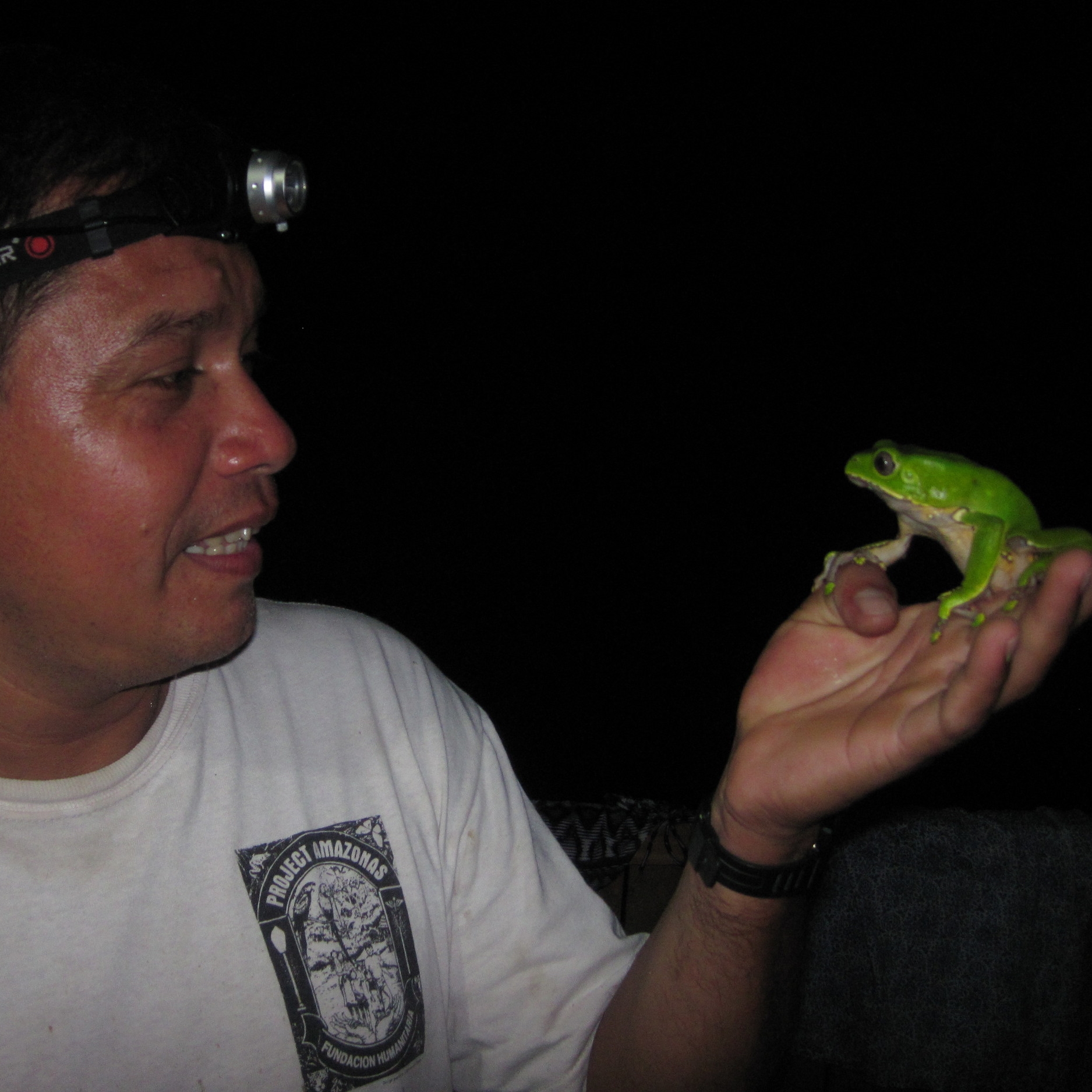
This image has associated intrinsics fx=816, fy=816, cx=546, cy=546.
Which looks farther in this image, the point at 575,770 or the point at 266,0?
the point at 575,770

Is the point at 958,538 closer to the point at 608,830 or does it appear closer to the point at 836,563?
the point at 836,563

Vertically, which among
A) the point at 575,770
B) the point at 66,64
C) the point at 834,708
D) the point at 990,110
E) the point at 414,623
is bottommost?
the point at 575,770

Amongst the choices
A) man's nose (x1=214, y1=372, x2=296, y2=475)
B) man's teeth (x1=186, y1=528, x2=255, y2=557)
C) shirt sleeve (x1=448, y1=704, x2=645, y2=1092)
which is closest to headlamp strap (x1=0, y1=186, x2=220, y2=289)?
man's nose (x1=214, y1=372, x2=296, y2=475)

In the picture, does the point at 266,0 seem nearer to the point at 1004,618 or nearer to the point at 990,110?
the point at 990,110

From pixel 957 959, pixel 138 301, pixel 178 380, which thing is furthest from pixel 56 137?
pixel 957 959

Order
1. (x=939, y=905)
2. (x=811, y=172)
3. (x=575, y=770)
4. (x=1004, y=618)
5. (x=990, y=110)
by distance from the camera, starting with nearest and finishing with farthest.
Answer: (x=1004, y=618) < (x=939, y=905) < (x=990, y=110) < (x=811, y=172) < (x=575, y=770)

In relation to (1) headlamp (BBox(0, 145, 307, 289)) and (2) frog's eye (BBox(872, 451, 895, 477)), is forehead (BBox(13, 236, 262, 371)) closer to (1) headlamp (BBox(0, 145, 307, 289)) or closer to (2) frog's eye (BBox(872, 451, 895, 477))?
(1) headlamp (BBox(0, 145, 307, 289))

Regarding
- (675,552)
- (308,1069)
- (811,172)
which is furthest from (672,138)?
(308,1069)

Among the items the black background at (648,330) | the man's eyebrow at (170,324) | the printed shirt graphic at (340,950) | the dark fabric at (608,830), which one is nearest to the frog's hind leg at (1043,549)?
the printed shirt graphic at (340,950)
